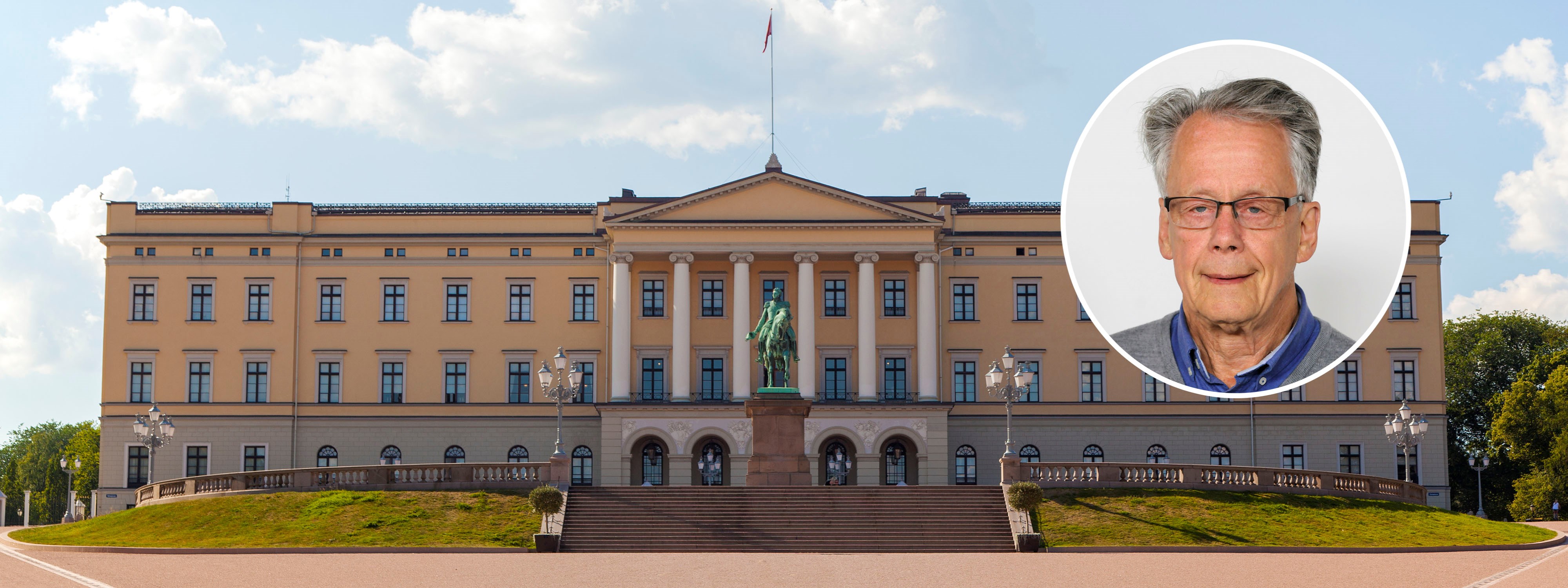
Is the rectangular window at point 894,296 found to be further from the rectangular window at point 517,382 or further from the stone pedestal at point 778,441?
the stone pedestal at point 778,441

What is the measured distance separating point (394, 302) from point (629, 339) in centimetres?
1003

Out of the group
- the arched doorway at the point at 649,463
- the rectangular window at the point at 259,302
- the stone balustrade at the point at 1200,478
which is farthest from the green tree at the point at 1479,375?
the rectangular window at the point at 259,302

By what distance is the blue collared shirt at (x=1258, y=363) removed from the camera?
32.9 ft

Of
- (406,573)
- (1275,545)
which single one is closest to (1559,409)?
(1275,545)

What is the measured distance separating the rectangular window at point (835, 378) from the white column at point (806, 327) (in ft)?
2.74

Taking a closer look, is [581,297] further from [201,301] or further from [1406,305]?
[1406,305]

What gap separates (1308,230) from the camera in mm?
10211

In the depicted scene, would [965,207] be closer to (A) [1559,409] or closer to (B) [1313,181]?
(A) [1559,409]

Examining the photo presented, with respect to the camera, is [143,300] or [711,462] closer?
[711,462]

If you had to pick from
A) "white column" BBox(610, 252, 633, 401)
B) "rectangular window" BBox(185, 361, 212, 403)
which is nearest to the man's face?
"white column" BBox(610, 252, 633, 401)

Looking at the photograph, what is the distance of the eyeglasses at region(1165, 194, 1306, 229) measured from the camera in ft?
33.0

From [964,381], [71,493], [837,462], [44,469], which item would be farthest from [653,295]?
[44,469]

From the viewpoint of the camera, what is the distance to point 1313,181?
10305 mm

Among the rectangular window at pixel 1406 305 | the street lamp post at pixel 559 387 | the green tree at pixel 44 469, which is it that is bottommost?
the green tree at pixel 44 469
